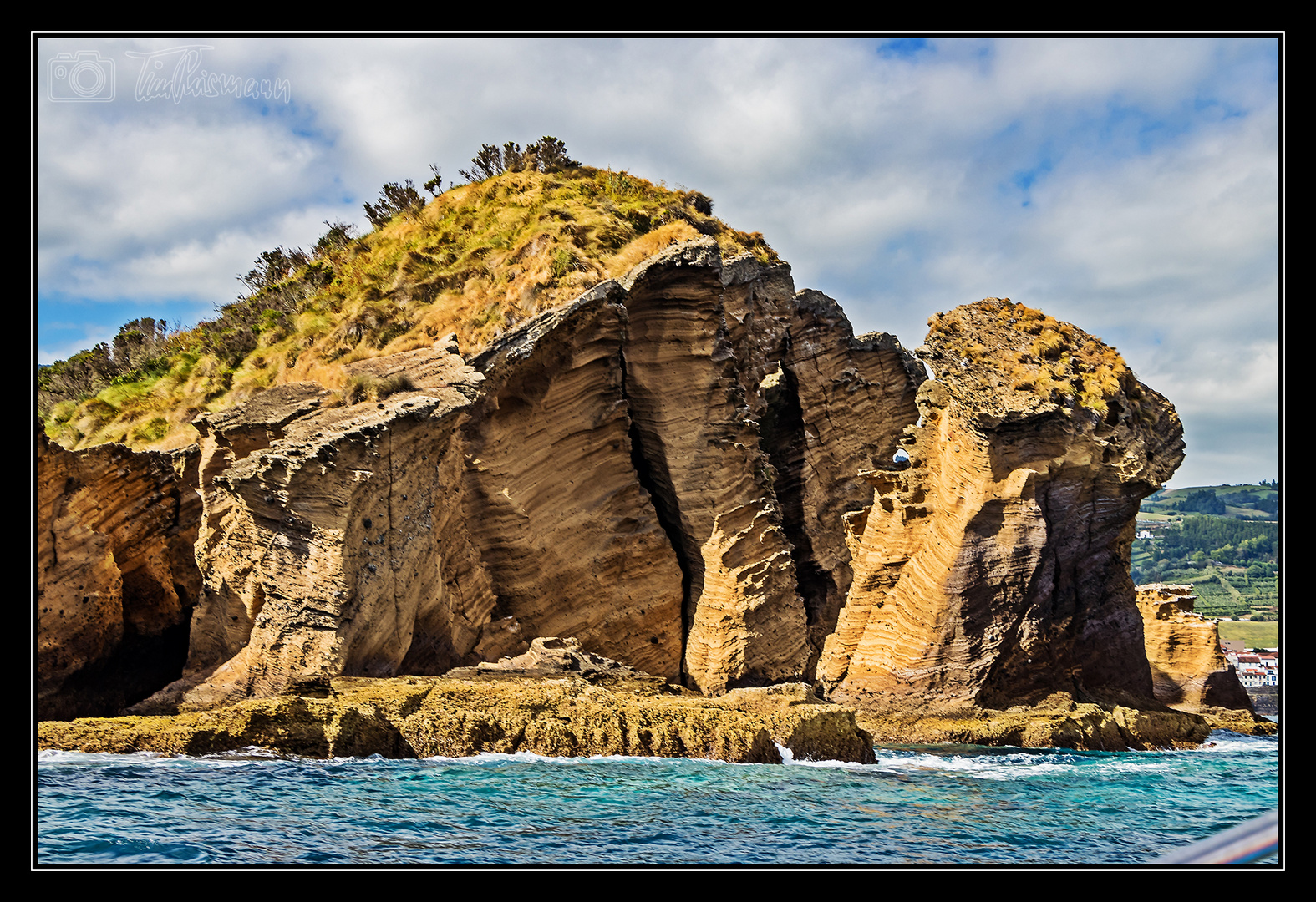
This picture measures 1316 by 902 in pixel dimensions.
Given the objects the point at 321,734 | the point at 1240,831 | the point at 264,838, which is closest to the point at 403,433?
the point at 321,734

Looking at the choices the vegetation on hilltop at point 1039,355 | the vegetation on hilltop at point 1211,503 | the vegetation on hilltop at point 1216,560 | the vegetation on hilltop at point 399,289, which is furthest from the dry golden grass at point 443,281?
the vegetation on hilltop at point 1211,503

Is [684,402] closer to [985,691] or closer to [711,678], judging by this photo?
[711,678]

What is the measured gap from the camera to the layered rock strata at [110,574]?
16.5 meters

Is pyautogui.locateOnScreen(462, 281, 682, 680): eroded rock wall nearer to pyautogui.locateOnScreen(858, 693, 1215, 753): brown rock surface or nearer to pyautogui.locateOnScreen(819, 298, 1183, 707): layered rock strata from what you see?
pyautogui.locateOnScreen(819, 298, 1183, 707): layered rock strata

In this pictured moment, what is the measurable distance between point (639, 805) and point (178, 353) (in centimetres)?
2682

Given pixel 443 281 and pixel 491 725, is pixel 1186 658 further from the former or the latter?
pixel 443 281

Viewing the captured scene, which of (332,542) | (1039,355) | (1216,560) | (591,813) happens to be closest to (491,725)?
(591,813)

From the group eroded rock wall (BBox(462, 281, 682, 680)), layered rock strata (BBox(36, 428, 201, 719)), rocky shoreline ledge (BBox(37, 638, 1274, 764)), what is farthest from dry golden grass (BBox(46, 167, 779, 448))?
rocky shoreline ledge (BBox(37, 638, 1274, 764))

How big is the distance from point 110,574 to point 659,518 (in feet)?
37.7

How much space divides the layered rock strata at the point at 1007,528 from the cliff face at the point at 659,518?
0.05 metres

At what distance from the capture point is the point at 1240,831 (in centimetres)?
368

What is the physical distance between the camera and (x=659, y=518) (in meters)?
23.1

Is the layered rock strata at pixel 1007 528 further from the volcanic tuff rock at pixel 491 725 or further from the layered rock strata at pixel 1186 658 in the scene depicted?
the layered rock strata at pixel 1186 658

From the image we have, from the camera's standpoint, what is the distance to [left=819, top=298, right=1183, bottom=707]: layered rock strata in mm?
19094
